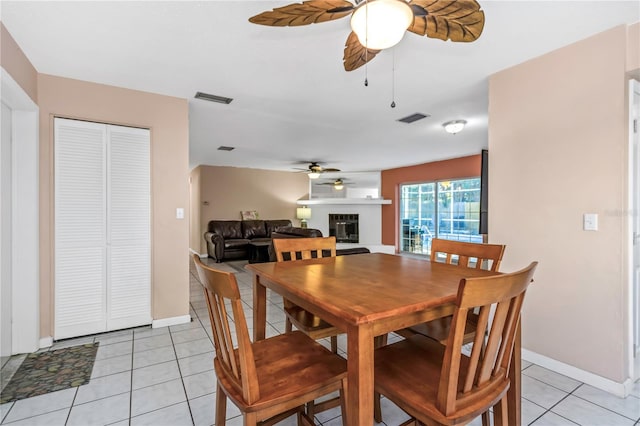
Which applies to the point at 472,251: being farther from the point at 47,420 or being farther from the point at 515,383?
the point at 47,420

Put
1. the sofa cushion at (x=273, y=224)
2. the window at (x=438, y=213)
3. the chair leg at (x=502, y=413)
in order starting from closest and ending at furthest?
the chair leg at (x=502, y=413), the window at (x=438, y=213), the sofa cushion at (x=273, y=224)

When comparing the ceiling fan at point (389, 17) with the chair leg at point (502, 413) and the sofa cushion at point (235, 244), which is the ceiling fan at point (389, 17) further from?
the sofa cushion at point (235, 244)

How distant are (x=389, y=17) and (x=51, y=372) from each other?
3.04 meters

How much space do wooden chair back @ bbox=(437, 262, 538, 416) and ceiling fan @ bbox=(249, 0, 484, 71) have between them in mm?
1075

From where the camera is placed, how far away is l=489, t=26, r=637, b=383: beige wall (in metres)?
1.93

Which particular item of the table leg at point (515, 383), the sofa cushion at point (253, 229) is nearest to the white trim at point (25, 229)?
the table leg at point (515, 383)

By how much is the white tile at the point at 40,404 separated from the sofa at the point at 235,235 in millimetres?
4601

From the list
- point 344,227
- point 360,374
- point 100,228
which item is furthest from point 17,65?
point 344,227

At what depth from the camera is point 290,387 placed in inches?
43.7

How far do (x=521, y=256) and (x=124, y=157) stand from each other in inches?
140

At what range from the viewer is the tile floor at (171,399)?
1.67m

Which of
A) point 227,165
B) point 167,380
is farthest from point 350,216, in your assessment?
point 167,380

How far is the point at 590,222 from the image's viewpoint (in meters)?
2.03

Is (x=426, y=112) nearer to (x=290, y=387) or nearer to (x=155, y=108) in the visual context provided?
(x=155, y=108)
